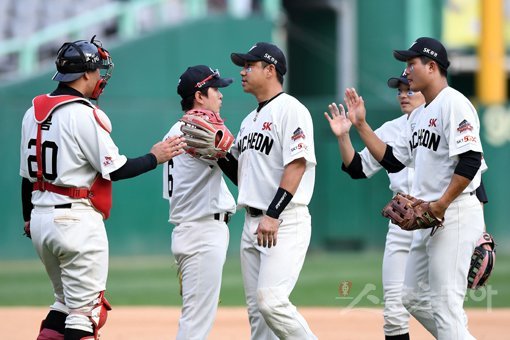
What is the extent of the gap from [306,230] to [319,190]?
1232 centimetres

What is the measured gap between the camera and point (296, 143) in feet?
21.4

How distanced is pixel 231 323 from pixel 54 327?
12.2ft

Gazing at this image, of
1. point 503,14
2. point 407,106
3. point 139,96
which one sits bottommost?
point 407,106

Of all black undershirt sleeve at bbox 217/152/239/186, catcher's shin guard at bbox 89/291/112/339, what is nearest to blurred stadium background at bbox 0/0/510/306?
black undershirt sleeve at bbox 217/152/239/186

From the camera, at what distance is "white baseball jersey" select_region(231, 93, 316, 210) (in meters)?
6.60

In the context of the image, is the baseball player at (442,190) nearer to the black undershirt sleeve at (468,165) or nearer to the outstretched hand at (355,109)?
the black undershirt sleeve at (468,165)

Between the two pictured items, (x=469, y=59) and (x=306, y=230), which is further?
(x=469, y=59)

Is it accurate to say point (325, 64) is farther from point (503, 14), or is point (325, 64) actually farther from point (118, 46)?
point (118, 46)

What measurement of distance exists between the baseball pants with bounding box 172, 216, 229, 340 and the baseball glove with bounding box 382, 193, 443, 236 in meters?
1.16

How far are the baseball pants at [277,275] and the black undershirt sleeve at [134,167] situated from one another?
2.52ft

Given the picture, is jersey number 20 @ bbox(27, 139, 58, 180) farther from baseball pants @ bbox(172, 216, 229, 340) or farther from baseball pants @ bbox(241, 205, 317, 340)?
baseball pants @ bbox(241, 205, 317, 340)

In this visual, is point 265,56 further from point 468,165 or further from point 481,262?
point 481,262

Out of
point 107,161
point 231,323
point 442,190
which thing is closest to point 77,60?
point 107,161

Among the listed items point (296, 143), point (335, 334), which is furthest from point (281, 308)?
point (335, 334)
